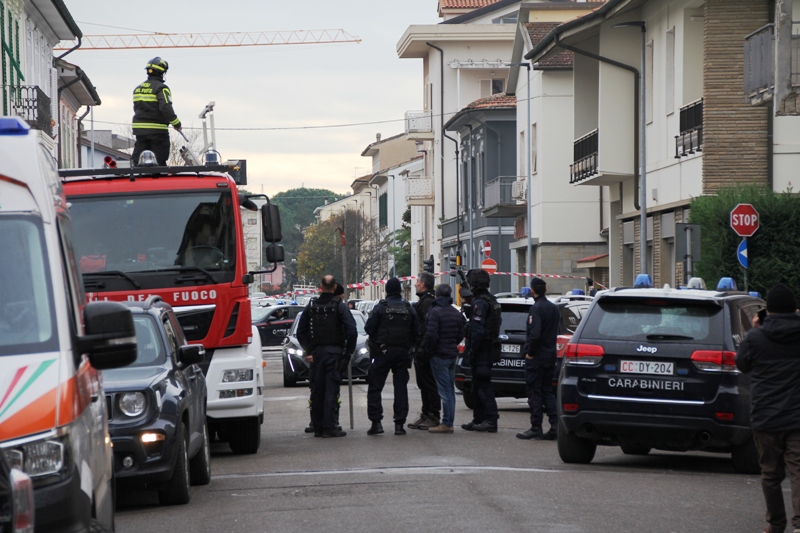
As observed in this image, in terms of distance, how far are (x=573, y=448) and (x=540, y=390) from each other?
2.92m

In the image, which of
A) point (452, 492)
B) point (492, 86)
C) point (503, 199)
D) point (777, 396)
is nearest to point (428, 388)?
point (452, 492)

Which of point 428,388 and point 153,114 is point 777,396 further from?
point 153,114

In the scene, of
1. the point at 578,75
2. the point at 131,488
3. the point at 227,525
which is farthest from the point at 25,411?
the point at 578,75

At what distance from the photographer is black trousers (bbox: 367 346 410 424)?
16266 mm

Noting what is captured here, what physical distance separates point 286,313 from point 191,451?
3466 cm

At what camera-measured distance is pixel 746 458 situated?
1234cm

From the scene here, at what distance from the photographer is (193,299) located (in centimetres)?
1455

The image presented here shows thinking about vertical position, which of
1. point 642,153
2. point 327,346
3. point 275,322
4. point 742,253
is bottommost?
point 275,322

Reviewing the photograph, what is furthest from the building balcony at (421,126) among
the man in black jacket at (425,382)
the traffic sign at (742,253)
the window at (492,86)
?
the man in black jacket at (425,382)

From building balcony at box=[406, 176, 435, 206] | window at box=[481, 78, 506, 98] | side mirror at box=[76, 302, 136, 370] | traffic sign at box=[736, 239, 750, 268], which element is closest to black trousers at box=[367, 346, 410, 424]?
traffic sign at box=[736, 239, 750, 268]

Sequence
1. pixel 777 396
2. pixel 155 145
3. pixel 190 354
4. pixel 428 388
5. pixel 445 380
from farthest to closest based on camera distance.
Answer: pixel 155 145
pixel 428 388
pixel 445 380
pixel 190 354
pixel 777 396

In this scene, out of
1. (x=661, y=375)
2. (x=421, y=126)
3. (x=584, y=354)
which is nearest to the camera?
(x=661, y=375)

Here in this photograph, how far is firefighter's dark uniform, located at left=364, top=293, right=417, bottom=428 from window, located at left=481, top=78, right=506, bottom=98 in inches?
2075

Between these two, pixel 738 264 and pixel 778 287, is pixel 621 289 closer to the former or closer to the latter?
pixel 778 287
